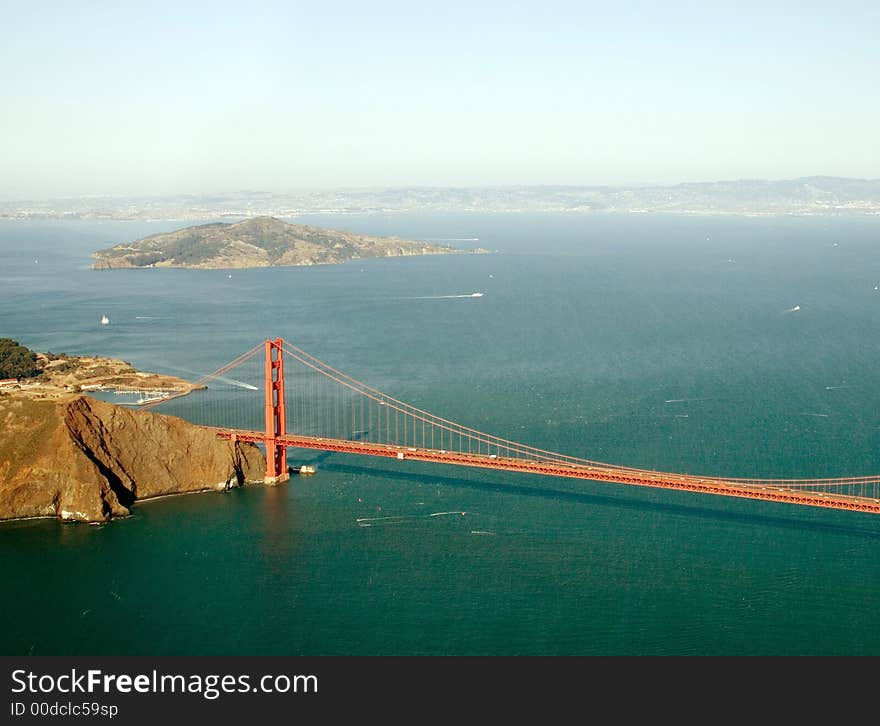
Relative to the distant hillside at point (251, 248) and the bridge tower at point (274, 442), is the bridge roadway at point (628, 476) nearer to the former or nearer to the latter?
the bridge tower at point (274, 442)

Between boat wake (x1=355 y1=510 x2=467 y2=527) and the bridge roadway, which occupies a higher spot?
the bridge roadway

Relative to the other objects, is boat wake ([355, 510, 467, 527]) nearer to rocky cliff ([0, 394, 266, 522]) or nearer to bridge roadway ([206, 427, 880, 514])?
bridge roadway ([206, 427, 880, 514])

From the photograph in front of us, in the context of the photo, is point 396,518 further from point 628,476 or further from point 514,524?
point 628,476

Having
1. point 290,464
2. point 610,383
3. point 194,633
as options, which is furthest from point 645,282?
point 194,633

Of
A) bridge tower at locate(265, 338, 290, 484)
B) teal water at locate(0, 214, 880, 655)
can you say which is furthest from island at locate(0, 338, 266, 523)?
teal water at locate(0, 214, 880, 655)

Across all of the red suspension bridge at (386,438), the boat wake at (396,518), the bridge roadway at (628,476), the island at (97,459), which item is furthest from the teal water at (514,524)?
the bridge roadway at (628,476)
